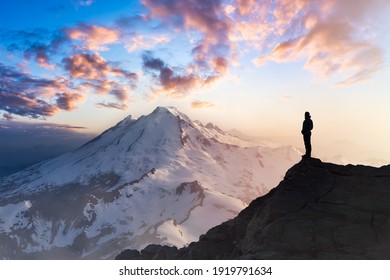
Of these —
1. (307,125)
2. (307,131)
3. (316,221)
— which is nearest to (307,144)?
(307,131)

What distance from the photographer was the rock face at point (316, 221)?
779 inches

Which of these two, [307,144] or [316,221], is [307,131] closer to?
[307,144]

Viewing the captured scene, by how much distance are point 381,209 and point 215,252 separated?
448 inches

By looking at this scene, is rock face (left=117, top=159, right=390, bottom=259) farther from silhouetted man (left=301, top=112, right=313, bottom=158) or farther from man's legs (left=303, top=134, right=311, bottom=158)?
silhouetted man (left=301, top=112, right=313, bottom=158)

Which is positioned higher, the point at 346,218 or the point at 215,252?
the point at 346,218

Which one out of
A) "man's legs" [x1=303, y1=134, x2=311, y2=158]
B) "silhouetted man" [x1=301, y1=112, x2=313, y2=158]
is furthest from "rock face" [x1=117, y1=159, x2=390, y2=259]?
"silhouetted man" [x1=301, y1=112, x2=313, y2=158]

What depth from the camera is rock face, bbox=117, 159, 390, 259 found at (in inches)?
779

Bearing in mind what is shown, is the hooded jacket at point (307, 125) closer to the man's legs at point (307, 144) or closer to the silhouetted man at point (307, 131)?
the silhouetted man at point (307, 131)

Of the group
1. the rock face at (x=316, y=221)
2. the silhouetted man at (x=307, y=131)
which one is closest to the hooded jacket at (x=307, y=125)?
the silhouetted man at (x=307, y=131)

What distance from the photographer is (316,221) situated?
21297 millimetres
